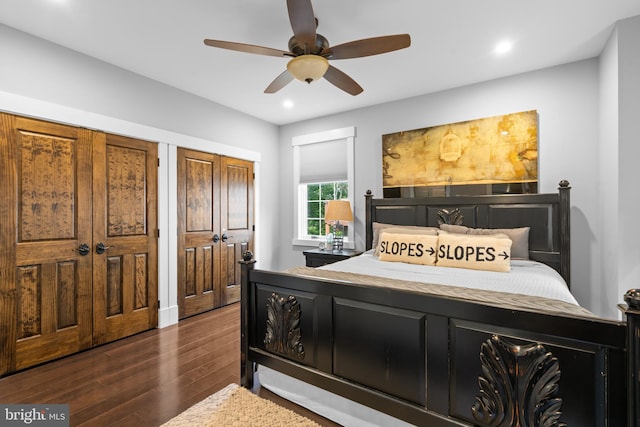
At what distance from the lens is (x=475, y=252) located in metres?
2.64

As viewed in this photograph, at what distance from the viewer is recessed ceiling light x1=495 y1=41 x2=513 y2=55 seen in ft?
8.76

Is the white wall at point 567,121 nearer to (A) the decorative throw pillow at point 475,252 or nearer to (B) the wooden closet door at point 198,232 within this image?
(A) the decorative throw pillow at point 475,252

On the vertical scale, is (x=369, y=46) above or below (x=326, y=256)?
above

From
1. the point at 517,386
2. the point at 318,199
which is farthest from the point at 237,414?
the point at 318,199

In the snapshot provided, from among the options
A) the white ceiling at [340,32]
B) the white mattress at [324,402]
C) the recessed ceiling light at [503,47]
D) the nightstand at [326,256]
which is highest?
the white ceiling at [340,32]

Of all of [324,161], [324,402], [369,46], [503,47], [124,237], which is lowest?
[324,402]

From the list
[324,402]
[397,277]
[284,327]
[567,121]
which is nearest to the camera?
[324,402]

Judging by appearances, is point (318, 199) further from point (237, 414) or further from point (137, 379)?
point (237, 414)

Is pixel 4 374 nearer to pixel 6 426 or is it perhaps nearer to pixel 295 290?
pixel 6 426

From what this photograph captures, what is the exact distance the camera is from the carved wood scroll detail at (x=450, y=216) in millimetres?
3428

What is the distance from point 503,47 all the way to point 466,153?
1.12m

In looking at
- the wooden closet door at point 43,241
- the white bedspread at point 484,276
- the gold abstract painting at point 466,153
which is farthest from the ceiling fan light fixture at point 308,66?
the wooden closet door at point 43,241

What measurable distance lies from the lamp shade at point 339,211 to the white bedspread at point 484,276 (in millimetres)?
1079

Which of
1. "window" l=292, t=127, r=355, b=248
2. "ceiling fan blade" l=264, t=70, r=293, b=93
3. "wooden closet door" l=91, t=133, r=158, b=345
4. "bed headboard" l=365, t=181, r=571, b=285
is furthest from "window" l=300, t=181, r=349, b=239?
"wooden closet door" l=91, t=133, r=158, b=345
